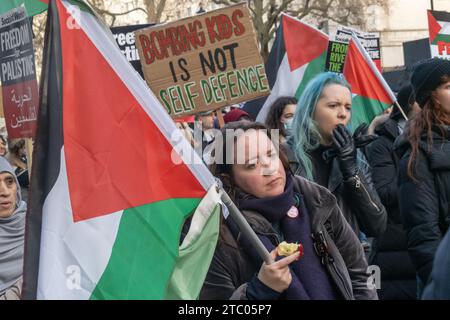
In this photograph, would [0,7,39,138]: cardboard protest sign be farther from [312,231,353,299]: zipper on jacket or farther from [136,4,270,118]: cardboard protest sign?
[312,231,353,299]: zipper on jacket

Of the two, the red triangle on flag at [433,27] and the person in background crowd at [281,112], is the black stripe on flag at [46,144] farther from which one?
the red triangle on flag at [433,27]

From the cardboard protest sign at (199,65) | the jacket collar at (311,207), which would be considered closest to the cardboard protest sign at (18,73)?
the cardboard protest sign at (199,65)

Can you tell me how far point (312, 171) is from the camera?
528 centimetres

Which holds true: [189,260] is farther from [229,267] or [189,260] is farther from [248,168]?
[248,168]

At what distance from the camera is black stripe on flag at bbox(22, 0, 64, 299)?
3229mm

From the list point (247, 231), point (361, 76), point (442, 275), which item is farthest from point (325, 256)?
point (361, 76)

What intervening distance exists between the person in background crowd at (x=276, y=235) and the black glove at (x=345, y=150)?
1171 millimetres

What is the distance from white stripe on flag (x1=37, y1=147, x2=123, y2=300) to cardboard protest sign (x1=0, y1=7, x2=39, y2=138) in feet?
7.67

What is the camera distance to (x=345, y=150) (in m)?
5.02

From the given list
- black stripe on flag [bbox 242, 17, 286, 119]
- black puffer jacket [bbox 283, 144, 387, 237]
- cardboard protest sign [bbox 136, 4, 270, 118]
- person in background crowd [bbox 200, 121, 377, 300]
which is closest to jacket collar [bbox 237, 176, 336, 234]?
person in background crowd [bbox 200, 121, 377, 300]

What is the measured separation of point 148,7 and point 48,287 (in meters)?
28.5

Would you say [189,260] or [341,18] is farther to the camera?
[341,18]

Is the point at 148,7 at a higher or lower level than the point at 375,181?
higher
